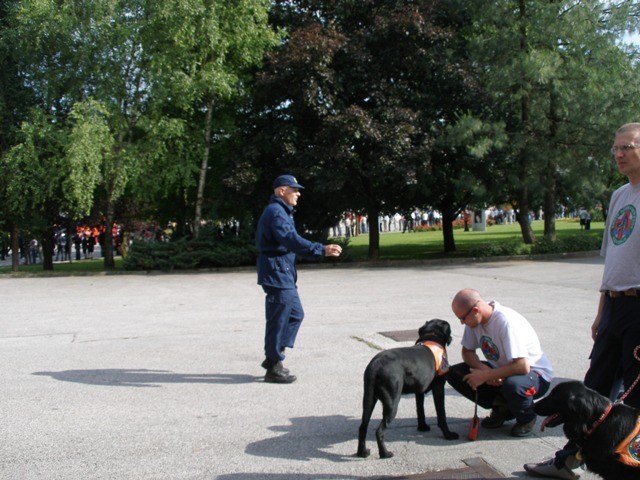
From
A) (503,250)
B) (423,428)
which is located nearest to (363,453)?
(423,428)

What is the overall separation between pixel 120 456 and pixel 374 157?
16875 mm

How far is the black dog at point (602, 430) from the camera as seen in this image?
3.13m

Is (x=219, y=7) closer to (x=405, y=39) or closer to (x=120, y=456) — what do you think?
(x=405, y=39)

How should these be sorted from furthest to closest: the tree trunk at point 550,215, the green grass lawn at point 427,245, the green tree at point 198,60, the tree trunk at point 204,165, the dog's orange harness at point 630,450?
the green grass lawn at point 427,245 < the tree trunk at point 550,215 < the tree trunk at point 204,165 < the green tree at point 198,60 < the dog's orange harness at point 630,450

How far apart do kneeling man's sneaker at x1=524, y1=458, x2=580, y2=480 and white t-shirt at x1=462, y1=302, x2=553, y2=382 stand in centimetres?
79

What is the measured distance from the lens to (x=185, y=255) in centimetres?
2089

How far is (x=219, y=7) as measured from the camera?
20984mm

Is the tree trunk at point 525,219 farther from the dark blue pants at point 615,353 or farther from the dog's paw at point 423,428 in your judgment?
the dark blue pants at point 615,353

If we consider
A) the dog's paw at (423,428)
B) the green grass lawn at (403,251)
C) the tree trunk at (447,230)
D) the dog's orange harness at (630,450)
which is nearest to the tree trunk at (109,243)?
the green grass lawn at (403,251)

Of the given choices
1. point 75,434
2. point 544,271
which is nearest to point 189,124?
point 544,271

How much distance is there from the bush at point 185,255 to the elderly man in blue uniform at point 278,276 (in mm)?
14881

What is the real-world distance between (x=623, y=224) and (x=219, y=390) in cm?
390

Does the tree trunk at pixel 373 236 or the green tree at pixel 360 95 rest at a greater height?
the green tree at pixel 360 95

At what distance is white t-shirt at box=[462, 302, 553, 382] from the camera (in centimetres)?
452
